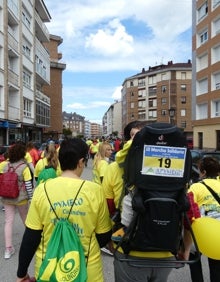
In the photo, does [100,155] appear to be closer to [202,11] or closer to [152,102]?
[202,11]

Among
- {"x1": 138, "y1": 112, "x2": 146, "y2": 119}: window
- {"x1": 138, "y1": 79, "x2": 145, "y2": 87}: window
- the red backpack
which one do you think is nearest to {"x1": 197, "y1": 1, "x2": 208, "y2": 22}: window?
the red backpack

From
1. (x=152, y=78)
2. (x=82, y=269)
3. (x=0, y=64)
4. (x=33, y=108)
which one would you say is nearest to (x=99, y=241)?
(x=82, y=269)

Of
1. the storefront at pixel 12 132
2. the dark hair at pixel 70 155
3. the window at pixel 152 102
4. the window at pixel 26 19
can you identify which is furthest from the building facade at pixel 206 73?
the window at pixel 152 102

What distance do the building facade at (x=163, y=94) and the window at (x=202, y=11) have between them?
38528 mm

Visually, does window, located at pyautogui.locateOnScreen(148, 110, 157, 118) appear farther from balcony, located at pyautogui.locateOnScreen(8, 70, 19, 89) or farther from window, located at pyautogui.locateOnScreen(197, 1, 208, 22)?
balcony, located at pyautogui.locateOnScreen(8, 70, 19, 89)

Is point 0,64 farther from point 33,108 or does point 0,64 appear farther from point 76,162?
point 76,162

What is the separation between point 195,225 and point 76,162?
956mm

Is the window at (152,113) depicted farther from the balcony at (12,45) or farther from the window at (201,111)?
the balcony at (12,45)

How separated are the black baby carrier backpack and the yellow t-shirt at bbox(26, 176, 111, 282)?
0.99ft

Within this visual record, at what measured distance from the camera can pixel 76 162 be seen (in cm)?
242

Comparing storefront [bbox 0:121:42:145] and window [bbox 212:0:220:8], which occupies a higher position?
window [bbox 212:0:220:8]

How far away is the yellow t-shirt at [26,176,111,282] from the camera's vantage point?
223 centimetres

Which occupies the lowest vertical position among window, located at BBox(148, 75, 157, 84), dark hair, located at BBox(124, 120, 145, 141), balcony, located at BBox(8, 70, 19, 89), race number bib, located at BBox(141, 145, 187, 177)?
race number bib, located at BBox(141, 145, 187, 177)

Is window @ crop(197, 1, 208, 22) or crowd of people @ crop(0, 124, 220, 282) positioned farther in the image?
window @ crop(197, 1, 208, 22)
